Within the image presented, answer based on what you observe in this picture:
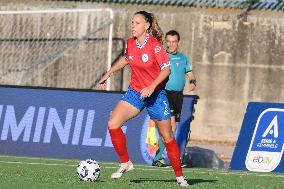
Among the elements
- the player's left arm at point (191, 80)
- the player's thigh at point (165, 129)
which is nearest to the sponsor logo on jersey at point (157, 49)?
the player's thigh at point (165, 129)

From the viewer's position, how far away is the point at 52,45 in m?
26.2

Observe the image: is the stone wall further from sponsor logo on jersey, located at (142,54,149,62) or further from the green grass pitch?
sponsor logo on jersey, located at (142,54,149,62)

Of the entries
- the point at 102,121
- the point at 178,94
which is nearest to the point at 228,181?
the point at 178,94

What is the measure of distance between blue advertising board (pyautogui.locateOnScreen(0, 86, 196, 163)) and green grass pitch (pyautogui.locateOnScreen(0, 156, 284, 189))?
86cm

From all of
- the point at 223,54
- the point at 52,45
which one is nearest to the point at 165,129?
the point at 52,45

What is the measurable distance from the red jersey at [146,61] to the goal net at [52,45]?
513 inches

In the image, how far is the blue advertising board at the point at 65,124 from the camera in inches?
735

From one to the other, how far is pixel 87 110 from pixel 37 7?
813cm

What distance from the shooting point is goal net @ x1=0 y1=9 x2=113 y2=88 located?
1032 inches

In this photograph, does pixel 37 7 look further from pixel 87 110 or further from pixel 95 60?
pixel 87 110

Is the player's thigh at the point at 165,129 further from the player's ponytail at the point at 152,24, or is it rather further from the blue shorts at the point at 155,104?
the player's ponytail at the point at 152,24

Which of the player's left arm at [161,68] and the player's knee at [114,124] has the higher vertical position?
the player's left arm at [161,68]

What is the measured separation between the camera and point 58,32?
26328 mm

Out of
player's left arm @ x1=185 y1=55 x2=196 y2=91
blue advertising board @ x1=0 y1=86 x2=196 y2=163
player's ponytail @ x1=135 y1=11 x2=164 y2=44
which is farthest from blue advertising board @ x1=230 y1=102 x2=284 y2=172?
player's ponytail @ x1=135 y1=11 x2=164 y2=44
